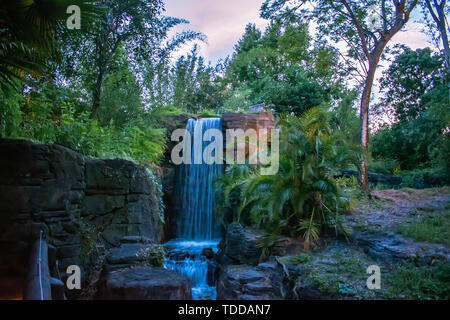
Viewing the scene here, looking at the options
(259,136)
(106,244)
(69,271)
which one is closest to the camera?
(69,271)

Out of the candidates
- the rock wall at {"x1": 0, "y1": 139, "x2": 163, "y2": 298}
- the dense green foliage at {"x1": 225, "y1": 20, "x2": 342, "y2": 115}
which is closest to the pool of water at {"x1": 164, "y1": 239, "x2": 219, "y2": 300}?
the rock wall at {"x1": 0, "y1": 139, "x2": 163, "y2": 298}

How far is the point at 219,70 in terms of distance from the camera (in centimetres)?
2172

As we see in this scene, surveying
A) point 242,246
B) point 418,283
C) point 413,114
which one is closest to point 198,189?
point 242,246

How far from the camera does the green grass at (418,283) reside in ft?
12.3

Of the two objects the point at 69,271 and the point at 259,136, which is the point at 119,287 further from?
the point at 259,136

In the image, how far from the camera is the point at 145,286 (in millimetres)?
3229

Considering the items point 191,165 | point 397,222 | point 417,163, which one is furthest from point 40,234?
point 417,163

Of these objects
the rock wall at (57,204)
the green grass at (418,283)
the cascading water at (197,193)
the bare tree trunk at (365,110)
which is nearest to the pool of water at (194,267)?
the cascading water at (197,193)

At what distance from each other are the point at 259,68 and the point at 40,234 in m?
21.5

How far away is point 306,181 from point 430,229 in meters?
2.45

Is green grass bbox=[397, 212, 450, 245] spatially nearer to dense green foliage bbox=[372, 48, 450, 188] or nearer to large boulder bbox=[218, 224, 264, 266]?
large boulder bbox=[218, 224, 264, 266]

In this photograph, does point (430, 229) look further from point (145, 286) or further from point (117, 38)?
point (117, 38)

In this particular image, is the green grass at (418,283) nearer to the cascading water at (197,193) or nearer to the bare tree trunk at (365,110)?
the bare tree trunk at (365,110)

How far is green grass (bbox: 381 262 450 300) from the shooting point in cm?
373
